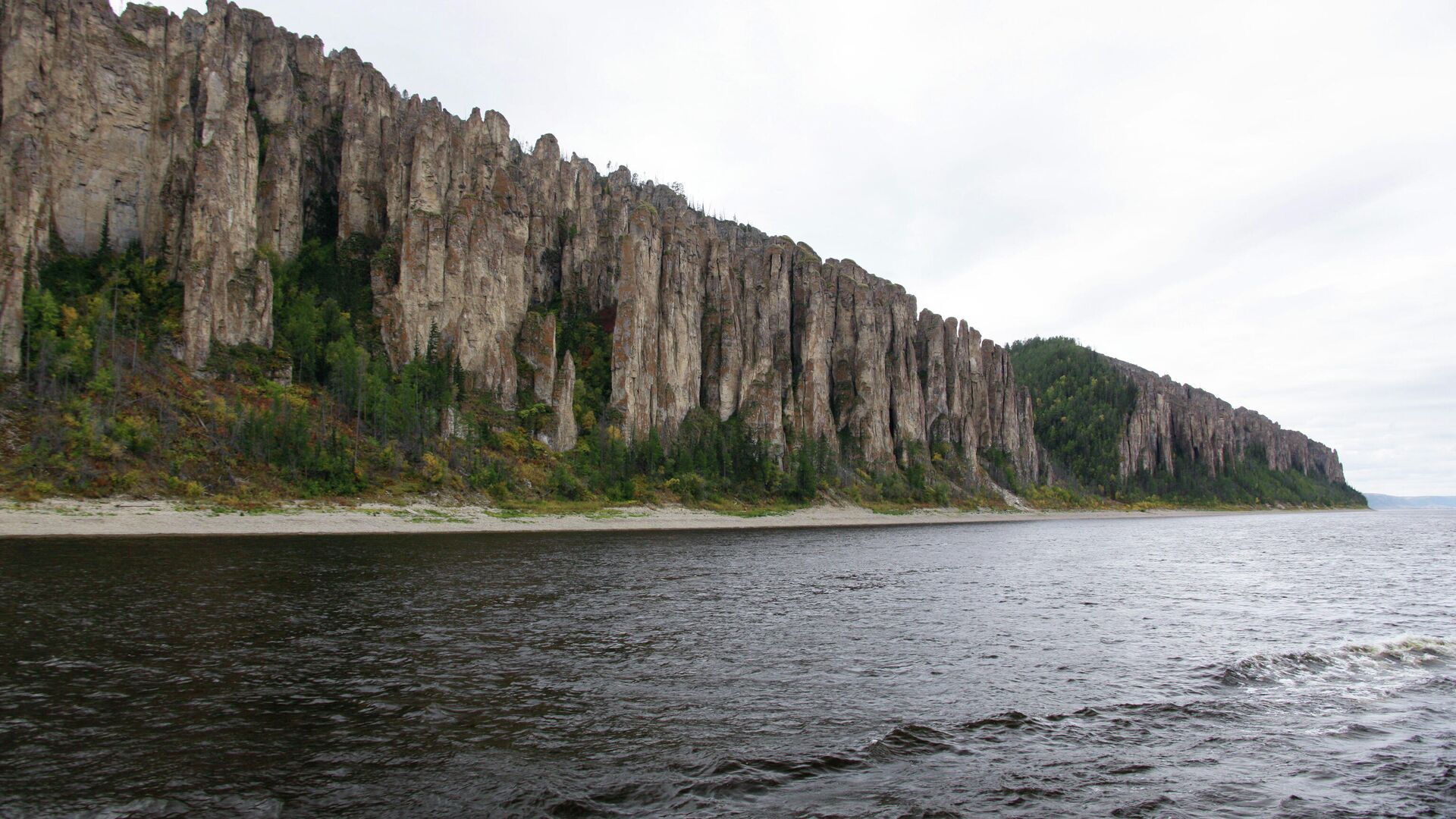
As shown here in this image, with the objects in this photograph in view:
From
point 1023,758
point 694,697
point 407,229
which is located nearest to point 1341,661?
point 1023,758

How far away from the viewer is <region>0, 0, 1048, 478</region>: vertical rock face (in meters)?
86.2

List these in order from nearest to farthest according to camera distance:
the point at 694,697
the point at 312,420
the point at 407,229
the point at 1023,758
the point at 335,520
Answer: the point at 1023,758, the point at 694,697, the point at 335,520, the point at 312,420, the point at 407,229

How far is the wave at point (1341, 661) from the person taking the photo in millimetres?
18750

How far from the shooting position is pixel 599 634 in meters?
22.0

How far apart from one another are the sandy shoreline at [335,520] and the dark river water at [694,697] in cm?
1965

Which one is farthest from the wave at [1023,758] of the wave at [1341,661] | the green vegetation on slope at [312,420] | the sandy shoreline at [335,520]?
the green vegetation on slope at [312,420]

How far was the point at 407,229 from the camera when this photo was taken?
10462cm

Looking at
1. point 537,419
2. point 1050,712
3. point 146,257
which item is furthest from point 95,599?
point 146,257

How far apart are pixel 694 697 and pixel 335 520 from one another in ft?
187

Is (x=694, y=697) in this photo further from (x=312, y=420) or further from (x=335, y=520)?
(x=312, y=420)

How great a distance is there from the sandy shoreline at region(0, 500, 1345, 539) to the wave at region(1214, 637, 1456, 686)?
5818cm

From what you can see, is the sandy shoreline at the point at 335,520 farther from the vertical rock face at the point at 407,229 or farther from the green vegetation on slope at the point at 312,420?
the vertical rock face at the point at 407,229

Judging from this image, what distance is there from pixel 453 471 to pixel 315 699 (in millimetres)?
70673

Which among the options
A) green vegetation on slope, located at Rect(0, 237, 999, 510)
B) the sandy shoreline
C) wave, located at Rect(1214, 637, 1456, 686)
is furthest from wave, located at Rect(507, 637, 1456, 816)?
green vegetation on slope, located at Rect(0, 237, 999, 510)
